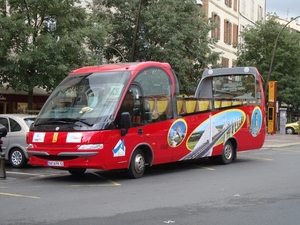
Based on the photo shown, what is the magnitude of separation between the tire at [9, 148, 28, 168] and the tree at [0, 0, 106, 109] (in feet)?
12.6

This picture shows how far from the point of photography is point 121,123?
37.1ft

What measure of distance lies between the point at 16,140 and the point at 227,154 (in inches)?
265

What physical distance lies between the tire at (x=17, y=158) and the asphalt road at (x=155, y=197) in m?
0.27

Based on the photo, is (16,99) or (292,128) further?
(292,128)

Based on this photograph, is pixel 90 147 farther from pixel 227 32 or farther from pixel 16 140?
pixel 227 32

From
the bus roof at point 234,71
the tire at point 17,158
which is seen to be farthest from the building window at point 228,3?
the tire at point 17,158

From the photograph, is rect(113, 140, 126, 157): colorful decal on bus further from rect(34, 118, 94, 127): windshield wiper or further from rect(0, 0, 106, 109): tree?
rect(0, 0, 106, 109): tree

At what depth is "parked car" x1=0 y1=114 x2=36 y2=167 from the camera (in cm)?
1427

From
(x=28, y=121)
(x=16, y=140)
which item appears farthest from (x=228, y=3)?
(x=16, y=140)

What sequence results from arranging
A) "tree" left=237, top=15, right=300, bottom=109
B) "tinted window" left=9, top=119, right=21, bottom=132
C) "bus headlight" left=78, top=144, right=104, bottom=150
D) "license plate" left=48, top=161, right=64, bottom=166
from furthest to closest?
"tree" left=237, top=15, right=300, bottom=109
"tinted window" left=9, top=119, right=21, bottom=132
"license plate" left=48, top=161, right=64, bottom=166
"bus headlight" left=78, top=144, right=104, bottom=150

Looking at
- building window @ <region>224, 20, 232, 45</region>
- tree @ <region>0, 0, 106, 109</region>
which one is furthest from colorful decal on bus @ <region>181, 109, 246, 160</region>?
building window @ <region>224, 20, 232, 45</region>

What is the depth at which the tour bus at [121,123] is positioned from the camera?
1091cm

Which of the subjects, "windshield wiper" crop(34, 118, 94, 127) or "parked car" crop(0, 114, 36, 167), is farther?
"parked car" crop(0, 114, 36, 167)

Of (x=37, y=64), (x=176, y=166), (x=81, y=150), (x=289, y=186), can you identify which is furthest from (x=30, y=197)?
(x=37, y=64)
